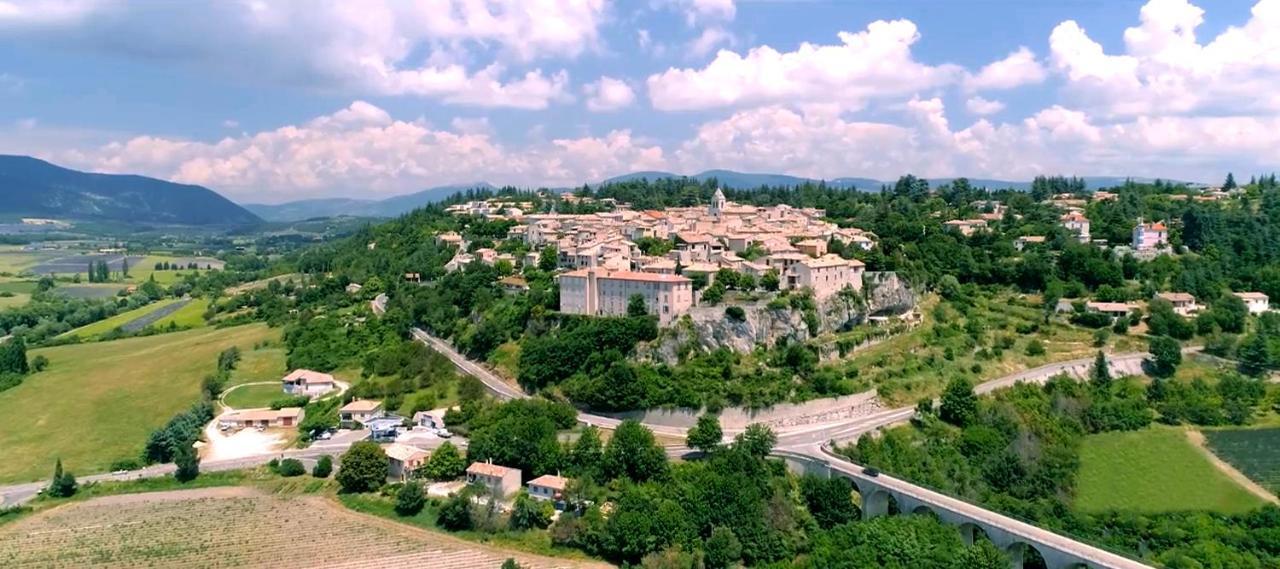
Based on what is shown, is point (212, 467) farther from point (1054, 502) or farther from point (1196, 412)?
point (1196, 412)

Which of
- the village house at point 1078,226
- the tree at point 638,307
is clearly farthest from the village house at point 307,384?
the village house at point 1078,226

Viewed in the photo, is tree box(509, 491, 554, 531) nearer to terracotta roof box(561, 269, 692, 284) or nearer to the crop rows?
the crop rows

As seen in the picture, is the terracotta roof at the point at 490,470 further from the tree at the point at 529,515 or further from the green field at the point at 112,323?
the green field at the point at 112,323

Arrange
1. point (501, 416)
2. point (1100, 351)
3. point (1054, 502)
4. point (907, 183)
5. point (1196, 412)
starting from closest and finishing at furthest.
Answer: point (1054, 502) < point (501, 416) < point (1196, 412) < point (1100, 351) < point (907, 183)

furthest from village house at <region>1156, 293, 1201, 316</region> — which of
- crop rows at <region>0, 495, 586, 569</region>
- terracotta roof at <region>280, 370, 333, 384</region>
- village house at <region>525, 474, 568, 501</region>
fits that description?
terracotta roof at <region>280, 370, 333, 384</region>

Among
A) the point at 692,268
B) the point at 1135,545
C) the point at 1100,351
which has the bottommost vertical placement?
the point at 1135,545

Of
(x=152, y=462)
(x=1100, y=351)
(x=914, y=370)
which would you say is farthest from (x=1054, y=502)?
(x=152, y=462)
